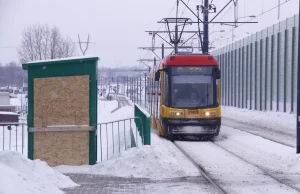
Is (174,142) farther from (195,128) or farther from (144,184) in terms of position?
(144,184)

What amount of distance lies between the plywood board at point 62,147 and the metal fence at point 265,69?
26858mm

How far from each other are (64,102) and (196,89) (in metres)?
8.39

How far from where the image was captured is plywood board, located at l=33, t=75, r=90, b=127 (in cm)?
1347

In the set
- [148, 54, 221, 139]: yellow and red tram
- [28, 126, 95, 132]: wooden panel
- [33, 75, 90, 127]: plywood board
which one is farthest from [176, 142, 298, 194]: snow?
[33, 75, 90, 127]: plywood board

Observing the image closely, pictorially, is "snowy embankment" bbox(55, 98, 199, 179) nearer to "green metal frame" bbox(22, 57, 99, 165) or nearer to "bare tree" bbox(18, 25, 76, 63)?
"green metal frame" bbox(22, 57, 99, 165)

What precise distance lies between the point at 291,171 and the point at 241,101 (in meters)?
43.7

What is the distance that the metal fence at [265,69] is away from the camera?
39.8 metres

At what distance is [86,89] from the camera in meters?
13.5

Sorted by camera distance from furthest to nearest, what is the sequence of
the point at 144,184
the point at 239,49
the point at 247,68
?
the point at 239,49
the point at 247,68
the point at 144,184

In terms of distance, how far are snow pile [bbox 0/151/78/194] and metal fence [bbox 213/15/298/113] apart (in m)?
29.2

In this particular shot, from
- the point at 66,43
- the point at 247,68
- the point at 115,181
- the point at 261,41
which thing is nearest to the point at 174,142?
the point at 115,181

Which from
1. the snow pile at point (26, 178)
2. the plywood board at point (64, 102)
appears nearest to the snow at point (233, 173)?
the snow pile at point (26, 178)

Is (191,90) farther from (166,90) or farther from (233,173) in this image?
(233,173)

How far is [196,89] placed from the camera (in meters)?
21.0
